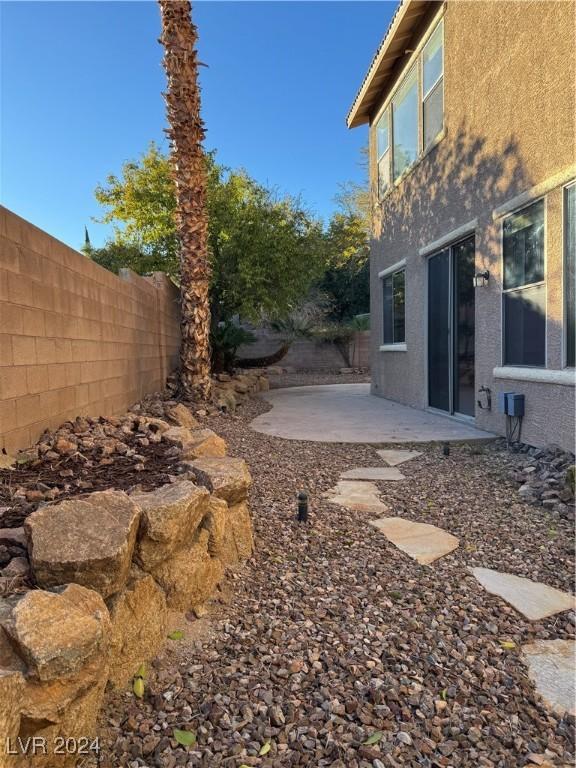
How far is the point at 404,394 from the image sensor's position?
890cm

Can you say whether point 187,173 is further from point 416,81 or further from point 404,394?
point 404,394

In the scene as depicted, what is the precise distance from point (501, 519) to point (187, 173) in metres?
6.46

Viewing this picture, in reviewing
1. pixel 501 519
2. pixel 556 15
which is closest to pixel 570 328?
pixel 501 519

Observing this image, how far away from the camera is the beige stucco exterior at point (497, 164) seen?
174 inches

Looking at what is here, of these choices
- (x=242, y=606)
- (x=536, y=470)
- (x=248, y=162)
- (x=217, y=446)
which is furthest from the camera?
(x=248, y=162)

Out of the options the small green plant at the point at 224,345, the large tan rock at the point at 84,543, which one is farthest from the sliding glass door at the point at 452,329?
the large tan rock at the point at 84,543

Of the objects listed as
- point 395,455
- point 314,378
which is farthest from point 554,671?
point 314,378

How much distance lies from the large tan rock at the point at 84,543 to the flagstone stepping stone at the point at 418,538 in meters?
1.64

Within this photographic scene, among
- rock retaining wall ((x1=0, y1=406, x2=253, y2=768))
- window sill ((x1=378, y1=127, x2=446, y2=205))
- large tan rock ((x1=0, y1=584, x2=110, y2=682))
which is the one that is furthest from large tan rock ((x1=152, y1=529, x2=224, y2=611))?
window sill ((x1=378, y1=127, x2=446, y2=205))

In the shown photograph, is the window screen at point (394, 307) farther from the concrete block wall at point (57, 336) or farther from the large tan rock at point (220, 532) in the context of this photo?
the large tan rock at point (220, 532)

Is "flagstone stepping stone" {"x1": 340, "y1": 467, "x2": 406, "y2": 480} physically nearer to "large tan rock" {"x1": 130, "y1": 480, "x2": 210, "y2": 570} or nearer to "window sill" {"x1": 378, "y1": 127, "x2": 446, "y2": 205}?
"large tan rock" {"x1": 130, "y1": 480, "x2": 210, "y2": 570}

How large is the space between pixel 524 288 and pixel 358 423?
110 inches

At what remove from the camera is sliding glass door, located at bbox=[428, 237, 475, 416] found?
6.50 metres

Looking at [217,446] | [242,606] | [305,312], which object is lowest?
[242,606]
